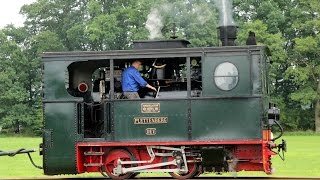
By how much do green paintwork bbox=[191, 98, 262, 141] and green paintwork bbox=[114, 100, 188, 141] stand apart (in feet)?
0.77

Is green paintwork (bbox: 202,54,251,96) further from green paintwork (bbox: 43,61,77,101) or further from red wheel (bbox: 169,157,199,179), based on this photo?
green paintwork (bbox: 43,61,77,101)

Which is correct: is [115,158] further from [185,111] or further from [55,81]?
[55,81]

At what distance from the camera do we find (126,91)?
1352cm

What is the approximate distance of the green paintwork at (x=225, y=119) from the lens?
12.6 metres

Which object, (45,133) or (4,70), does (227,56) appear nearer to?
(45,133)

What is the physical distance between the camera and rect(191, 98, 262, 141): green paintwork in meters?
12.6

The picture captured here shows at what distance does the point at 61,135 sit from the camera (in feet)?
43.6

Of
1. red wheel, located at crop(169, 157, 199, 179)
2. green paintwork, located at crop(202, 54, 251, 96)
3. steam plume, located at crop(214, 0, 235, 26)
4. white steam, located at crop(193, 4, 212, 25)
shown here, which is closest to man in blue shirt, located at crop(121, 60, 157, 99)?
green paintwork, located at crop(202, 54, 251, 96)

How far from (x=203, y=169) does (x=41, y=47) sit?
57.6 m

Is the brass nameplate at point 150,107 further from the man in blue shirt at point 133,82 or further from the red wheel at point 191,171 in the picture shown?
the red wheel at point 191,171

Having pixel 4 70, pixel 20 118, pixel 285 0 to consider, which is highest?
pixel 285 0

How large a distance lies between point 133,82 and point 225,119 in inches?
83.4

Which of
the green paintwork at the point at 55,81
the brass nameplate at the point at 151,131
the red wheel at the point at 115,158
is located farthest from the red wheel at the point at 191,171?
the green paintwork at the point at 55,81

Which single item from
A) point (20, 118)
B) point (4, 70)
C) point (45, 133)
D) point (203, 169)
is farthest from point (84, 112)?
point (4, 70)
